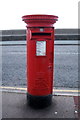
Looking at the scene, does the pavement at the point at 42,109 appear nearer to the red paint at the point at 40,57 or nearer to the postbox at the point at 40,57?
the postbox at the point at 40,57

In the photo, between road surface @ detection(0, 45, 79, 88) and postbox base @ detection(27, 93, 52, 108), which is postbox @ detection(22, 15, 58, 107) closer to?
postbox base @ detection(27, 93, 52, 108)

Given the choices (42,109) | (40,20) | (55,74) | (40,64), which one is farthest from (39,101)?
(55,74)

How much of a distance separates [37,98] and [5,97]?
31.3 inches

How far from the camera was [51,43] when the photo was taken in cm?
395

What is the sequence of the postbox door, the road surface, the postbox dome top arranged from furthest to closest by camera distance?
the road surface < the postbox door < the postbox dome top

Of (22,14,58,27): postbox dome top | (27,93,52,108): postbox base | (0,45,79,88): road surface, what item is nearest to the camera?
(22,14,58,27): postbox dome top

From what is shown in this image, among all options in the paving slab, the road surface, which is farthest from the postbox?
the road surface

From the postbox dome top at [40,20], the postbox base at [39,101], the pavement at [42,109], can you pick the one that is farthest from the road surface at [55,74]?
the postbox dome top at [40,20]

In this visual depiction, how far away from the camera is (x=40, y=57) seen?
391cm

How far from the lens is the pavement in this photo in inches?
149

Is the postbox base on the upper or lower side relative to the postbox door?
lower

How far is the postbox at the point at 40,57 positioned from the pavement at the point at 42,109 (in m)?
0.16

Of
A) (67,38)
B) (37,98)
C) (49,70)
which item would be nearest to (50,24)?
(49,70)

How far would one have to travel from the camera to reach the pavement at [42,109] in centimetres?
378
